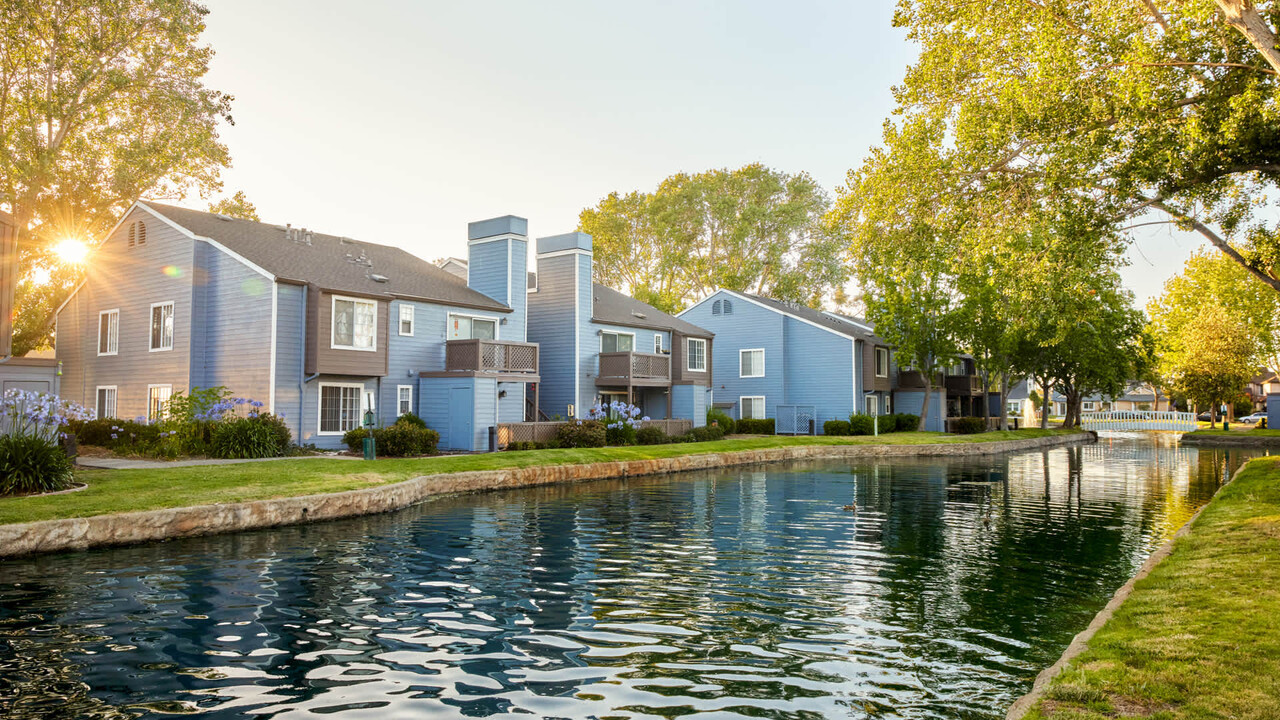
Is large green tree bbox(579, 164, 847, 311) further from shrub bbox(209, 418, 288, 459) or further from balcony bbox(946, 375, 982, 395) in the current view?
shrub bbox(209, 418, 288, 459)

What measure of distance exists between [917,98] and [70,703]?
65.9 ft

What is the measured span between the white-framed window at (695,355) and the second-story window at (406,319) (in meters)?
16.8

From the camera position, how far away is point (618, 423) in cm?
3300

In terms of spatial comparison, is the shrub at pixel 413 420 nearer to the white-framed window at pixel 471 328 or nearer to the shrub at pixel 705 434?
the white-framed window at pixel 471 328

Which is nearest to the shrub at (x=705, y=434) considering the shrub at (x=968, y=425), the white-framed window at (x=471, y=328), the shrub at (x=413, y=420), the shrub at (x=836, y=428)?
the shrub at (x=836, y=428)

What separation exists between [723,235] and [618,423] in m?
35.6

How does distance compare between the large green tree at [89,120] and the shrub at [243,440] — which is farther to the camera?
the large green tree at [89,120]

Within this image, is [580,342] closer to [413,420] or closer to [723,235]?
[413,420]

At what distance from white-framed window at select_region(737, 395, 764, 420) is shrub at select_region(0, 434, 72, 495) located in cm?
3743

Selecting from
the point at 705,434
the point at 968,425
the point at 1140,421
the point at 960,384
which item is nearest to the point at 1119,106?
the point at 705,434

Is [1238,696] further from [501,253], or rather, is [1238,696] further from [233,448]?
[501,253]

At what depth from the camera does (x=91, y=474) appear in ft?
57.9

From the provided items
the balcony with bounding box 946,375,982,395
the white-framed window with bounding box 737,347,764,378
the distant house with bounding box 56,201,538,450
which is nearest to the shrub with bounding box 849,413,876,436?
the white-framed window with bounding box 737,347,764,378

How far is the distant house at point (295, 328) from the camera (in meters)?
26.3
